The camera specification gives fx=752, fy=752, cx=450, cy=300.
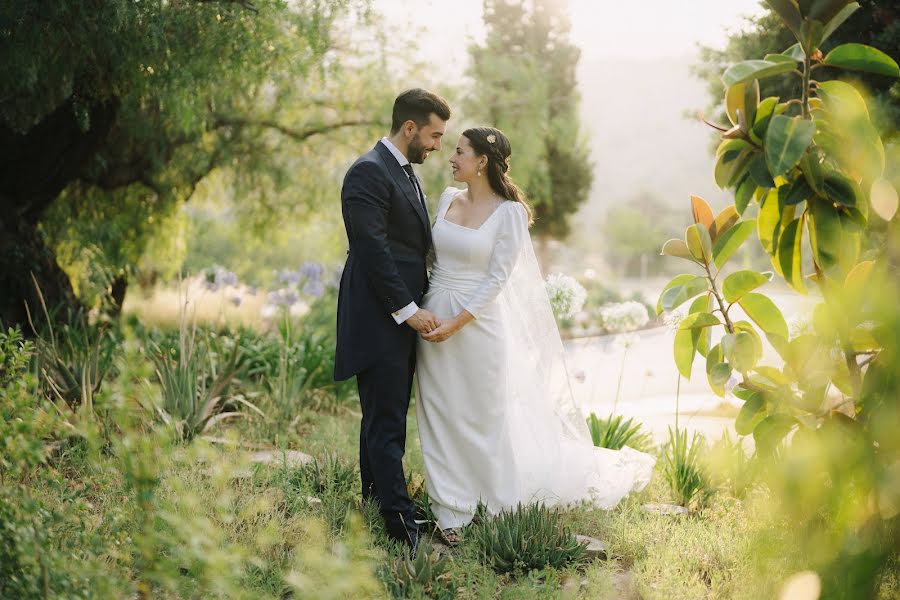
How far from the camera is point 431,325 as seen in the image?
11.4 feet

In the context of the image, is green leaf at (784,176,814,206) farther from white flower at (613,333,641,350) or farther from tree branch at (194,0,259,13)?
tree branch at (194,0,259,13)

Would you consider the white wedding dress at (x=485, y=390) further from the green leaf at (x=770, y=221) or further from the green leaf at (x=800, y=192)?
the green leaf at (x=800, y=192)

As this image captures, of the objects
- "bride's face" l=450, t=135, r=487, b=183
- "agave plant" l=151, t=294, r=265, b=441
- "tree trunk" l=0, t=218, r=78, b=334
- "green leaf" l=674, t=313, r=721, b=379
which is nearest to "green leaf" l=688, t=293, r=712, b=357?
"green leaf" l=674, t=313, r=721, b=379

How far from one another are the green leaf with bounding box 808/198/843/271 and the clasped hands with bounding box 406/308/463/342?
1592 mm

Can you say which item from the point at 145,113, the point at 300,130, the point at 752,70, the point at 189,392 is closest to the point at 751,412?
the point at 752,70

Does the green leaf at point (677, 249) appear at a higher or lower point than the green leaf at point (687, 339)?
higher

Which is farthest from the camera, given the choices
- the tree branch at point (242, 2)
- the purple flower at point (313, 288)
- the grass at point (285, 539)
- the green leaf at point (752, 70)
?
the purple flower at point (313, 288)

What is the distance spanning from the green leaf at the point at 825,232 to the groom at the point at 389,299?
1636mm

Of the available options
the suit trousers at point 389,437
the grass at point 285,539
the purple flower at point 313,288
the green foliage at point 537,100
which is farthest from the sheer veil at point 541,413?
the green foliage at point 537,100

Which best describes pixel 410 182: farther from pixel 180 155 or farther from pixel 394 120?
pixel 180 155

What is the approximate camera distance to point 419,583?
2.91 meters

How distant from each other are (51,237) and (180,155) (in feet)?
5.43

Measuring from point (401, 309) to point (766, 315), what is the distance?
4.99 feet

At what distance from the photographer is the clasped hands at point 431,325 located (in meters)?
3.44
